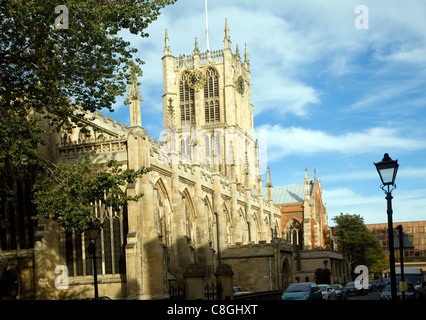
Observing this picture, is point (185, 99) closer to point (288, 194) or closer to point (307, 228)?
point (288, 194)

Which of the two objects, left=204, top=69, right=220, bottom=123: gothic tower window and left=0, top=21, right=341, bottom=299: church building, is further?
left=204, top=69, right=220, bottom=123: gothic tower window

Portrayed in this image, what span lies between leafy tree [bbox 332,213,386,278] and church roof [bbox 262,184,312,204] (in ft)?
22.0

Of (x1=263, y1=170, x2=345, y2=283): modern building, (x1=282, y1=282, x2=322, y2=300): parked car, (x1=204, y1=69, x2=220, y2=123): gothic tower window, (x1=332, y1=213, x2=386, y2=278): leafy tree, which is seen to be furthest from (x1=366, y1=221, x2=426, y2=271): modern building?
(x1=282, y1=282, x2=322, y2=300): parked car

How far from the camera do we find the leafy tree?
73975 mm

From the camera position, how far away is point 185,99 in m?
83.6

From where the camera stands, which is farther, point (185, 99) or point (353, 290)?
point (185, 99)

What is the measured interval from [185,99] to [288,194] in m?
19.6

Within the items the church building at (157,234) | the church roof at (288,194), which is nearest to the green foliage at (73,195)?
the church building at (157,234)

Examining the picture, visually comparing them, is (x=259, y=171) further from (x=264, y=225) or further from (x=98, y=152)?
(x=98, y=152)

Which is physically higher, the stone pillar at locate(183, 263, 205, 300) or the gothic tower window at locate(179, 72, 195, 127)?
the gothic tower window at locate(179, 72, 195, 127)

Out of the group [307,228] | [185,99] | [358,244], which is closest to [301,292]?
[307,228]

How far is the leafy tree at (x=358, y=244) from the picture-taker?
73975 millimetres

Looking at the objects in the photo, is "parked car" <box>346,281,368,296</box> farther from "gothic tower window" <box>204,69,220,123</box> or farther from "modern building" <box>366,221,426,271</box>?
"modern building" <box>366,221,426,271</box>

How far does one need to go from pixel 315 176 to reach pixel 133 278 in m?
56.3
